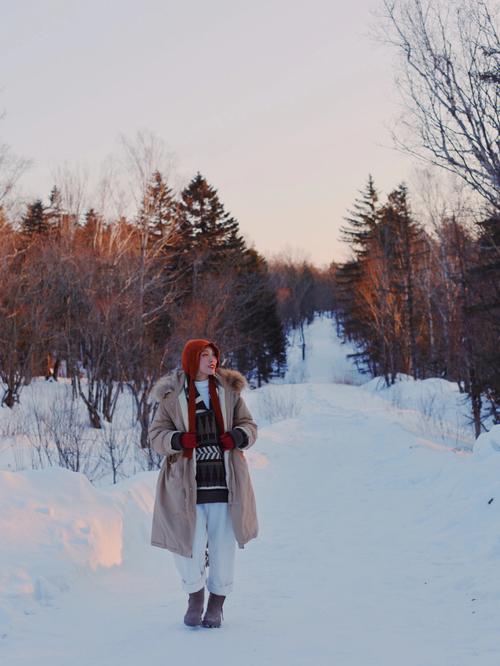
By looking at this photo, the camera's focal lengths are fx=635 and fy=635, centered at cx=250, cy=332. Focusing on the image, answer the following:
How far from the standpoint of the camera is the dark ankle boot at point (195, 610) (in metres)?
4.02

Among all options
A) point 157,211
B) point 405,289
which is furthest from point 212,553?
point 405,289

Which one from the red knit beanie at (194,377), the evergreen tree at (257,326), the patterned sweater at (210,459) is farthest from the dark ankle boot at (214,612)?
the evergreen tree at (257,326)

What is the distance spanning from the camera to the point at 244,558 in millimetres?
6426

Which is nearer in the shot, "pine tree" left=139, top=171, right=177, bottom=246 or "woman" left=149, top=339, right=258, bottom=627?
"woman" left=149, top=339, right=258, bottom=627

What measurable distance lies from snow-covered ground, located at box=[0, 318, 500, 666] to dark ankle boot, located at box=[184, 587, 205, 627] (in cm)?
9

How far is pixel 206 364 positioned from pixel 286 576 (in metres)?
2.47

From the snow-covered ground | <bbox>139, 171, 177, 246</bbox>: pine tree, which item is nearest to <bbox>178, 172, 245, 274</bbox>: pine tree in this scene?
<bbox>139, 171, 177, 246</bbox>: pine tree

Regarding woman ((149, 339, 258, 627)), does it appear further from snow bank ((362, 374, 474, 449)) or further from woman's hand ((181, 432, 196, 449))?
snow bank ((362, 374, 474, 449))

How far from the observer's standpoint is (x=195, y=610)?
4027 mm

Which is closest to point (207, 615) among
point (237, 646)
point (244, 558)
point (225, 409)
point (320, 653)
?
point (237, 646)

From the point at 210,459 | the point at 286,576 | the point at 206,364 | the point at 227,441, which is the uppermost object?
the point at 206,364

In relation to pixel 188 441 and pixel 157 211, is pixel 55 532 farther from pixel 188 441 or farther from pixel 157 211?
pixel 157 211

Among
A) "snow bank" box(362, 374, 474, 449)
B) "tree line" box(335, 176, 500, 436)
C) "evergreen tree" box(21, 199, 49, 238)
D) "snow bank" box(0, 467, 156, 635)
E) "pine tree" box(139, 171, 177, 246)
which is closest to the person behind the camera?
"snow bank" box(0, 467, 156, 635)

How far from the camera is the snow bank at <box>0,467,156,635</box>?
4.55 metres
